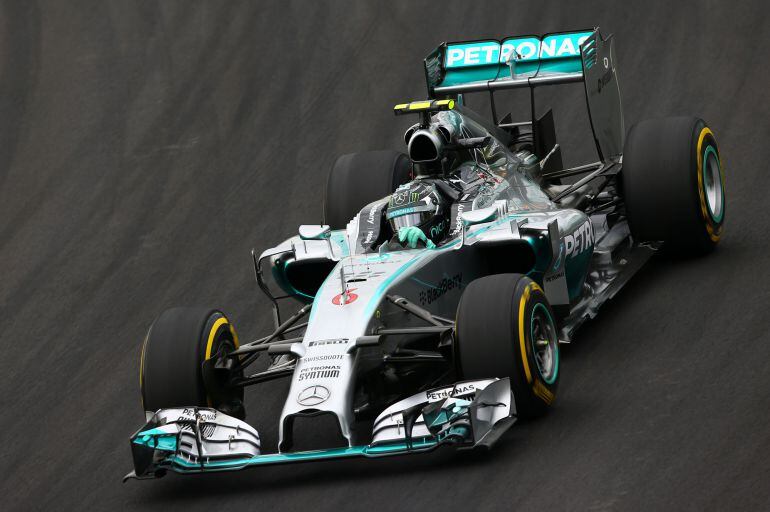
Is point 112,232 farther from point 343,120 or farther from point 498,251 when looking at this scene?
point 498,251

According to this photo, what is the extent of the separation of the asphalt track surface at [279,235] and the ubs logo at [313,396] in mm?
597

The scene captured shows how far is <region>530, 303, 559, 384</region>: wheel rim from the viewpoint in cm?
976

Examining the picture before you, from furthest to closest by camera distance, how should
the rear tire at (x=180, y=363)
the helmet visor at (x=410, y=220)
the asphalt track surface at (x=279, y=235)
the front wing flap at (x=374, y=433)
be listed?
the helmet visor at (x=410, y=220)
the rear tire at (x=180, y=363)
the asphalt track surface at (x=279, y=235)
the front wing flap at (x=374, y=433)

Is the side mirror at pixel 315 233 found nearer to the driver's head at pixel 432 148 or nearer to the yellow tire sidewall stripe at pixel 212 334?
the driver's head at pixel 432 148

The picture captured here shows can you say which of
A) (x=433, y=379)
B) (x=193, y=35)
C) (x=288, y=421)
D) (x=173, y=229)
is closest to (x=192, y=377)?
(x=288, y=421)

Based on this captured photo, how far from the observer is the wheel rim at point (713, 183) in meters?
12.6

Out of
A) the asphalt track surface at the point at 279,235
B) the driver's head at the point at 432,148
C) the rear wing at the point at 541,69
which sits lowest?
the asphalt track surface at the point at 279,235

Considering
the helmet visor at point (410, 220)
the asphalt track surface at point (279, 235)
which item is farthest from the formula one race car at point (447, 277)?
the asphalt track surface at point (279, 235)

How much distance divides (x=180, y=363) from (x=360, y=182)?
3.89m

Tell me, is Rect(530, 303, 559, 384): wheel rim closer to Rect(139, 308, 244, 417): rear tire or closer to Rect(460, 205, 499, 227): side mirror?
Rect(460, 205, 499, 227): side mirror

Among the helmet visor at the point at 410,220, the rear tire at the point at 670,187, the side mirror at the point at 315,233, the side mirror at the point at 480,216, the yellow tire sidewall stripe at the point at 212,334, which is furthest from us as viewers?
the rear tire at the point at 670,187

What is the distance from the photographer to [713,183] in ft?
42.1

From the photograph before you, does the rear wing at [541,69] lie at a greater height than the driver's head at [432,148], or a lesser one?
greater

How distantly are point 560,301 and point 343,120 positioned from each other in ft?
24.0
